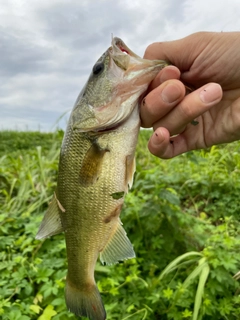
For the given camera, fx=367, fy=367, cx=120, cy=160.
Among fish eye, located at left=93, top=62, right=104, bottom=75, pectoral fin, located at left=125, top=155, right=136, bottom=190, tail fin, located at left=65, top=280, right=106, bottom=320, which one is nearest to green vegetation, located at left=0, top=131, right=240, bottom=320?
tail fin, located at left=65, top=280, right=106, bottom=320

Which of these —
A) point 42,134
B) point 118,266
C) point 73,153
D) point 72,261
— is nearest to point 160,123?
point 73,153

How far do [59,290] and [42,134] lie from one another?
10.7 meters

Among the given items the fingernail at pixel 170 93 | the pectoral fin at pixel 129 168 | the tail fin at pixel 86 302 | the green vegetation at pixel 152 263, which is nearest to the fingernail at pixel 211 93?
the fingernail at pixel 170 93

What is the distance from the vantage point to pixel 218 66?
1793mm

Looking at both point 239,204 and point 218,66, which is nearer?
point 218,66

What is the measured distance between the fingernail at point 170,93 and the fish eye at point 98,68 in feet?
0.92

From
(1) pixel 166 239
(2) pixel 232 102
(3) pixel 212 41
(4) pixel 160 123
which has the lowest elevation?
(1) pixel 166 239

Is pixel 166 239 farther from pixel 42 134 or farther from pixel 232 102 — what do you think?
pixel 42 134

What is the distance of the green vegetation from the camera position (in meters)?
2.27

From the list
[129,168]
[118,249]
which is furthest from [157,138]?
[118,249]

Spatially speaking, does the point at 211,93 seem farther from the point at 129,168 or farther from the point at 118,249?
the point at 118,249

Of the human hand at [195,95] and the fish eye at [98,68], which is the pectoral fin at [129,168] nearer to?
the human hand at [195,95]

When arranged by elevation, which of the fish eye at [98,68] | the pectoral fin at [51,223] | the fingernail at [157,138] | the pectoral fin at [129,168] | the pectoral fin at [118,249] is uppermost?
the fish eye at [98,68]

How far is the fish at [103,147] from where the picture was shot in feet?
4.99
